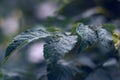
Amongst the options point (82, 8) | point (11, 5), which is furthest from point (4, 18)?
point (82, 8)

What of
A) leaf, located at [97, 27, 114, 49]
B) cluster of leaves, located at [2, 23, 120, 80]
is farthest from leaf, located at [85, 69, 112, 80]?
leaf, located at [97, 27, 114, 49]

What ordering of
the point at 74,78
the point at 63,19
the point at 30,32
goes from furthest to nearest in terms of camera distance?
the point at 63,19, the point at 74,78, the point at 30,32

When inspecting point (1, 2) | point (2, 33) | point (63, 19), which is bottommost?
point (63, 19)

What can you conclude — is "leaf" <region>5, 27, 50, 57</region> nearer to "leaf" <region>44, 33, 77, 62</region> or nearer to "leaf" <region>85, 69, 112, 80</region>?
"leaf" <region>44, 33, 77, 62</region>

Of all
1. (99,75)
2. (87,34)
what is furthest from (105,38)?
(99,75)

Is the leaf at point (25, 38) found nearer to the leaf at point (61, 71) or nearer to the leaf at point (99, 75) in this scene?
the leaf at point (61, 71)

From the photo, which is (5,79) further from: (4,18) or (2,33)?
(4,18)

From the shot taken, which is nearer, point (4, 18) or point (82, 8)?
point (82, 8)
